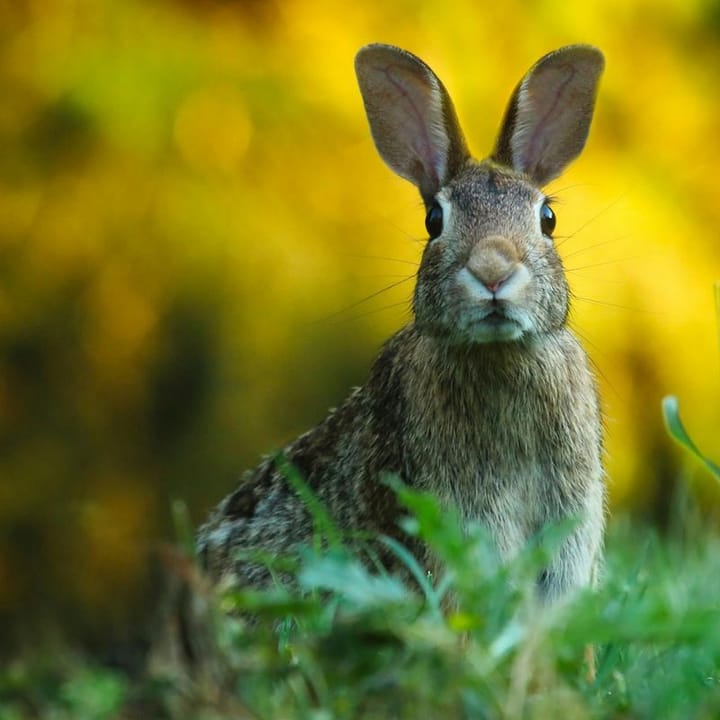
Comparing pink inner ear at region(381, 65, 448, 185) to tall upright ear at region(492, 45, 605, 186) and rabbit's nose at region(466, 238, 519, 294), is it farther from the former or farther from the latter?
rabbit's nose at region(466, 238, 519, 294)

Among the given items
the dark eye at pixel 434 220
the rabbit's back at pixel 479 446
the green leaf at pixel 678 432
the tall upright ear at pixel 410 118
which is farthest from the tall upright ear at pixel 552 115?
the green leaf at pixel 678 432

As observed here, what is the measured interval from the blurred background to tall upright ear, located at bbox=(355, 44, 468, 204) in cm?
213

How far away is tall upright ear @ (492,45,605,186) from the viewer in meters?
4.10

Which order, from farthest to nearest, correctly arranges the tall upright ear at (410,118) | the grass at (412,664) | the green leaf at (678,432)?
the tall upright ear at (410,118) < the green leaf at (678,432) < the grass at (412,664)

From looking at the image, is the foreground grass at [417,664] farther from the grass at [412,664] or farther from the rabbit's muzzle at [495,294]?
the rabbit's muzzle at [495,294]

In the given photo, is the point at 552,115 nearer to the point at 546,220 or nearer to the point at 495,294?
the point at 546,220

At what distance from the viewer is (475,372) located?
3.75 meters

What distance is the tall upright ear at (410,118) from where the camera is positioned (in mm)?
4078

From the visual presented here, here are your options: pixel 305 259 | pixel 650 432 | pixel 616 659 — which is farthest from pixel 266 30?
pixel 616 659

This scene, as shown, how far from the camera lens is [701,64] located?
6582mm

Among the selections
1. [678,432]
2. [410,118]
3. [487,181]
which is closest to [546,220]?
[487,181]

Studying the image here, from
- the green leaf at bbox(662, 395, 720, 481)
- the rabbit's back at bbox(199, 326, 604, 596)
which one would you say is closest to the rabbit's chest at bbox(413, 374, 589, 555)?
the rabbit's back at bbox(199, 326, 604, 596)

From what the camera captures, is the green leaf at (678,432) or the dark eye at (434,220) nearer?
the green leaf at (678,432)

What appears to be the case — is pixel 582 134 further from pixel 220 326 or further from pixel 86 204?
pixel 86 204
